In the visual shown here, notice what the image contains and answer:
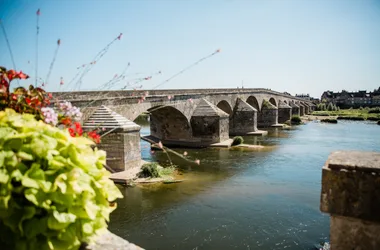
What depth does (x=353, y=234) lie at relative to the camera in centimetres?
180

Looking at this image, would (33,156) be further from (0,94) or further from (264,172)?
(264,172)

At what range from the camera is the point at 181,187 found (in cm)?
1176

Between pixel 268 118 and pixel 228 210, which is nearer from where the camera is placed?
pixel 228 210

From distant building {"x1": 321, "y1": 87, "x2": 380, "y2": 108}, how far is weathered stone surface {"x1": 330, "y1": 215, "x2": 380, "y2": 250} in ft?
345

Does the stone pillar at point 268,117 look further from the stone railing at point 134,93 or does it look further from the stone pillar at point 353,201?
the stone pillar at point 353,201

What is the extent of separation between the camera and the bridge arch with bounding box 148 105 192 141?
71.7 feet

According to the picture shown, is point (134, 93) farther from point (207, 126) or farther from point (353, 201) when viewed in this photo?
point (353, 201)

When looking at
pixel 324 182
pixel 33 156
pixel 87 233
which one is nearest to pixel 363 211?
pixel 324 182

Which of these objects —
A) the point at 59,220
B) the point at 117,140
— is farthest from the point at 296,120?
the point at 59,220

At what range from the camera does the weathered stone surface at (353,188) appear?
171cm

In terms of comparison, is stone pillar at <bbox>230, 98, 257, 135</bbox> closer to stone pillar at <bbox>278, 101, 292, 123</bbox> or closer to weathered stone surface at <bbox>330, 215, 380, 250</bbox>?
stone pillar at <bbox>278, 101, 292, 123</bbox>

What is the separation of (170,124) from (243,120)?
10.5 m

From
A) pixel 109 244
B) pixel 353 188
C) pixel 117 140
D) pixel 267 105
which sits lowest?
pixel 117 140

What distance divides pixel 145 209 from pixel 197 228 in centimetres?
215
